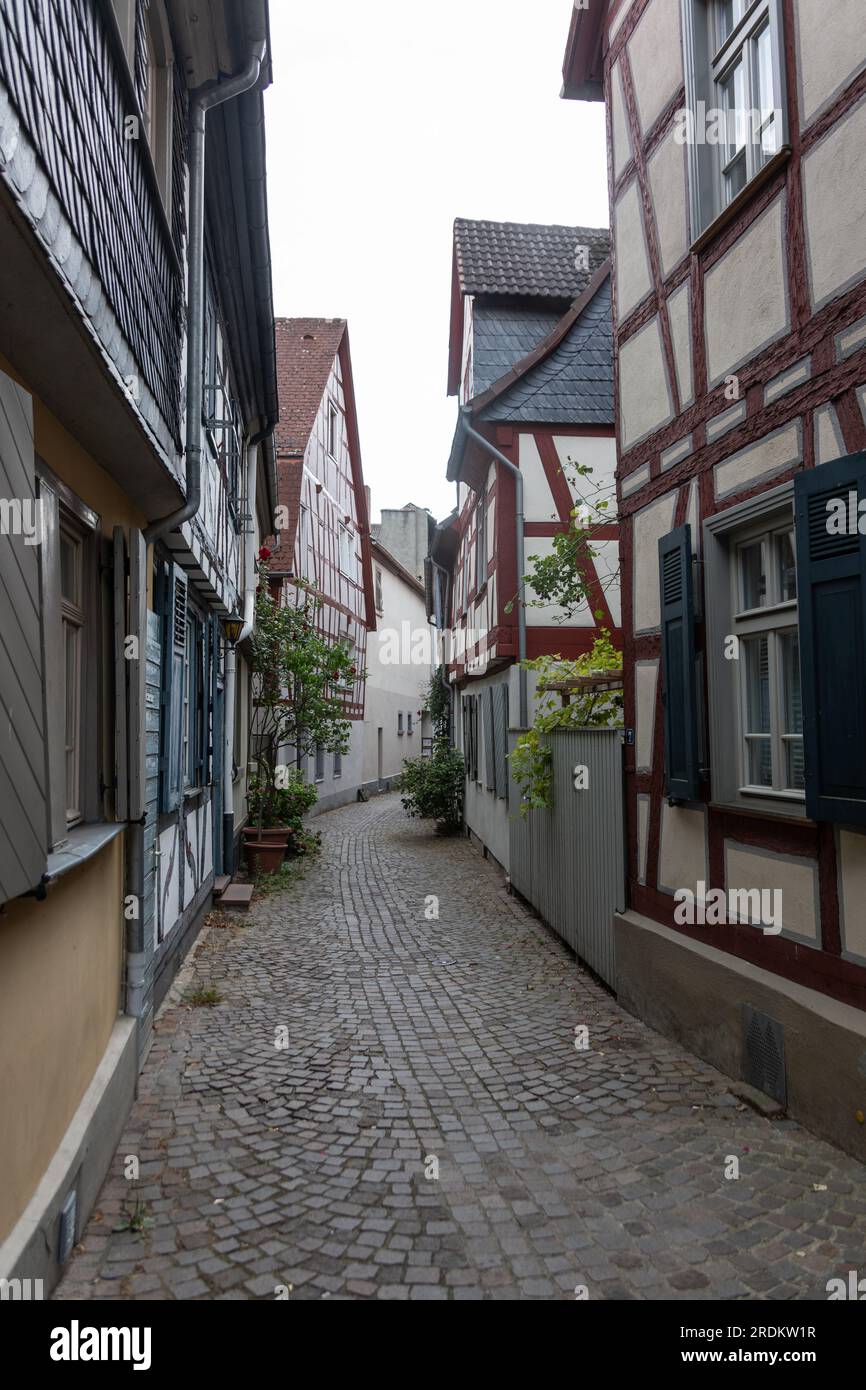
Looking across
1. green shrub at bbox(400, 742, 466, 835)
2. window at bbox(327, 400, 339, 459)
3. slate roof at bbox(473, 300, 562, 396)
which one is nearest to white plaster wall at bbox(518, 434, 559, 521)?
slate roof at bbox(473, 300, 562, 396)

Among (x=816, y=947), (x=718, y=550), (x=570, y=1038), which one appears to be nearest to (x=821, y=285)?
(x=718, y=550)

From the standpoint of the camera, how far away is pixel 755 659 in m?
4.68

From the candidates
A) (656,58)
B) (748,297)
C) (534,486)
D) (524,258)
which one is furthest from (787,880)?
(524,258)

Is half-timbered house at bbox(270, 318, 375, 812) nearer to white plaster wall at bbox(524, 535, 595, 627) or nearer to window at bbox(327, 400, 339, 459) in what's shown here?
window at bbox(327, 400, 339, 459)

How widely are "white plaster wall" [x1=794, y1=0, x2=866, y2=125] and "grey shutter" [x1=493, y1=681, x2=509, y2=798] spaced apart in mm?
7124

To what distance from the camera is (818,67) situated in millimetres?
3955

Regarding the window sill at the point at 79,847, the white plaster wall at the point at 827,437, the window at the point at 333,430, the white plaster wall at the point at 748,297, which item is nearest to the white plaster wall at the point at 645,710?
the white plaster wall at the point at 748,297

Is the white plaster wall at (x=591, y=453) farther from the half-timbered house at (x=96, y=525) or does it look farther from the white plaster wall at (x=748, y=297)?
the white plaster wall at (x=748, y=297)

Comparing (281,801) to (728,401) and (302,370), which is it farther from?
Answer: (302,370)

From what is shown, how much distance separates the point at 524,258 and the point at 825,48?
1012 centimetres

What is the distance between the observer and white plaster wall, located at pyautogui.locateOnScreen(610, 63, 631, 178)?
613 centimetres

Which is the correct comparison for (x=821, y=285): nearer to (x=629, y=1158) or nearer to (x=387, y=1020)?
(x=629, y=1158)
